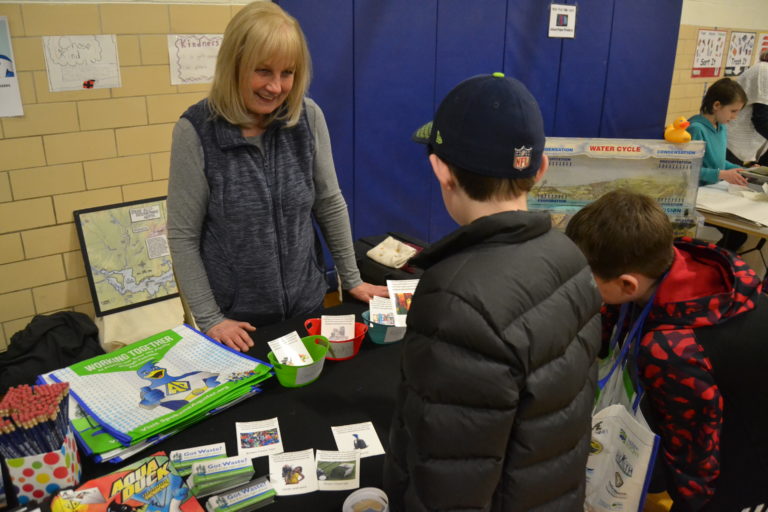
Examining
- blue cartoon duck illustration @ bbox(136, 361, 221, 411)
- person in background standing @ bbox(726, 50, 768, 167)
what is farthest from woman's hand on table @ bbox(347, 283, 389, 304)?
person in background standing @ bbox(726, 50, 768, 167)

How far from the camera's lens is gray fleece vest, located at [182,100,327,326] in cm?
165

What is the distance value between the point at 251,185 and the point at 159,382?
596 millimetres

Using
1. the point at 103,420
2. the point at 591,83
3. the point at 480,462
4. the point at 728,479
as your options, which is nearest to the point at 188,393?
the point at 103,420

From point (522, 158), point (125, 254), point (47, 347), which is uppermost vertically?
point (522, 158)

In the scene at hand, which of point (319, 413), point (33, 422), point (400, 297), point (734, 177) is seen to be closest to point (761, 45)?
point (734, 177)

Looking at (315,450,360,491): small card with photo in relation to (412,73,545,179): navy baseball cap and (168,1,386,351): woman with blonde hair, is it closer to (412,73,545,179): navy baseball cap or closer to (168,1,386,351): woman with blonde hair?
(168,1,386,351): woman with blonde hair

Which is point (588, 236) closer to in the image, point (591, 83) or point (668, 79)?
point (591, 83)

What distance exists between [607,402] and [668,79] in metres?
4.75

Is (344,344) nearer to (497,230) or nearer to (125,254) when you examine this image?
(497,230)

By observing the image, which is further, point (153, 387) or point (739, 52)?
point (739, 52)

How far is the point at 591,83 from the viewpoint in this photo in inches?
190

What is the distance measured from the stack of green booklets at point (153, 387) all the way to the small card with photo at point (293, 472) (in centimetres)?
24

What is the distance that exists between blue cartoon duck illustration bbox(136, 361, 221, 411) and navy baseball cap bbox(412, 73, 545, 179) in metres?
0.84

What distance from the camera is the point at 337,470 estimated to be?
1.20 metres
